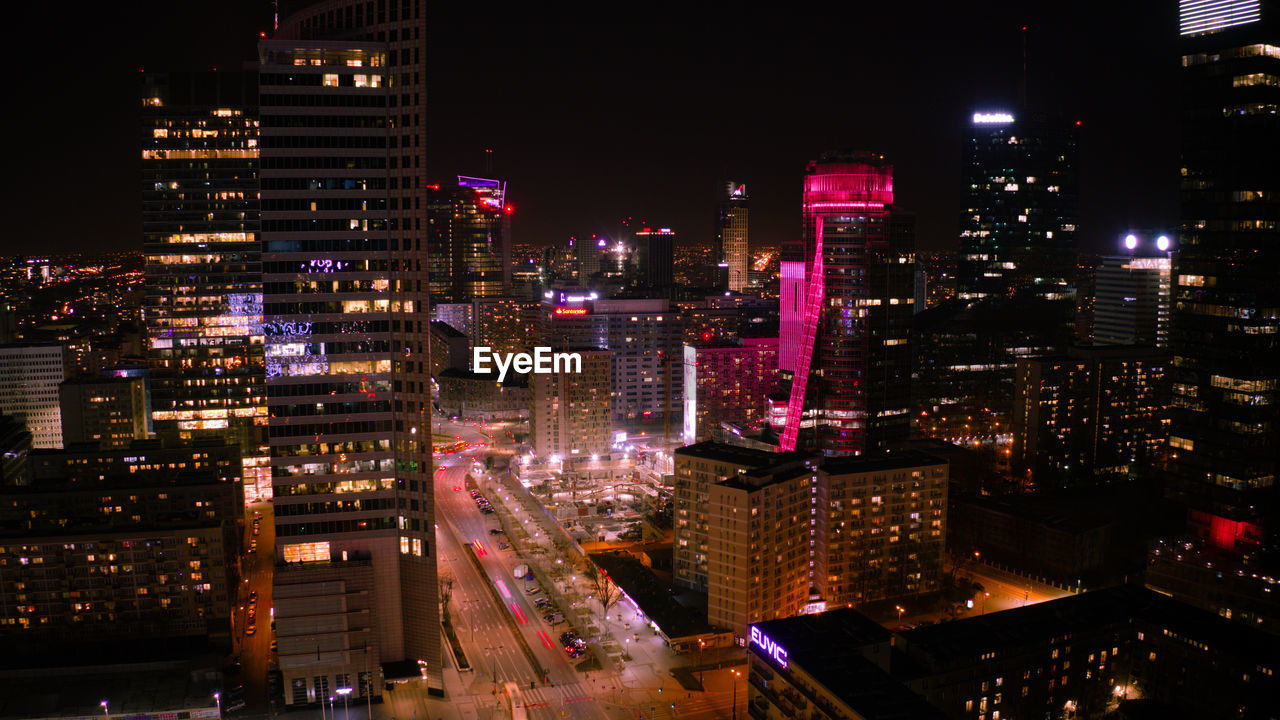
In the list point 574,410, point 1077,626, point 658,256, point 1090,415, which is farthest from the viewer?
point 658,256

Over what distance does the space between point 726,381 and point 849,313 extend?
92.1 ft

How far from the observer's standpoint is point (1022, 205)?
13038 cm

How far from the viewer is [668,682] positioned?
174 ft

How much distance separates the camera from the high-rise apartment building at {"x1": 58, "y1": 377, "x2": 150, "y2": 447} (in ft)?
298

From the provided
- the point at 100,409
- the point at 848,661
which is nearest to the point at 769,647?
the point at 848,661

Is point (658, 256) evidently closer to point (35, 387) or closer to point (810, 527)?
point (35, 387)

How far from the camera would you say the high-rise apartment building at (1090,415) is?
94.8 metres

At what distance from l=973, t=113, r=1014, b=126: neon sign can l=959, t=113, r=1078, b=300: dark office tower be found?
5.6 inches

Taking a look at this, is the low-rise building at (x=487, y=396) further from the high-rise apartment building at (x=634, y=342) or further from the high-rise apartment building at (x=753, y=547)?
the high-rise apartment building at (x=753, y=547)

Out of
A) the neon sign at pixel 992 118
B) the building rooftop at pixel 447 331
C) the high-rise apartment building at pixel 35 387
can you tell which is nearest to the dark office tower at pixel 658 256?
the building rooftop at pixel 447 331

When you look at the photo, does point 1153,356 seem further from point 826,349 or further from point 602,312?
point 602,312

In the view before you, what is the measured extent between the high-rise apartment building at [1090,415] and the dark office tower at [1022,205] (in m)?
33.1

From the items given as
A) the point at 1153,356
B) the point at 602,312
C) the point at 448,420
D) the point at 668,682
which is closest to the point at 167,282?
the point at 448,420

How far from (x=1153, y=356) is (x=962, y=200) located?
42033 millimetres
